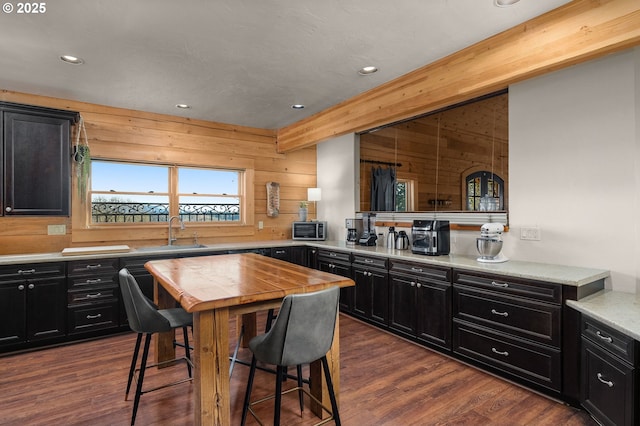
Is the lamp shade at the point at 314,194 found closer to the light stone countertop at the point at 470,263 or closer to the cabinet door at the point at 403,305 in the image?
the light stone countertop at the point at 470,263

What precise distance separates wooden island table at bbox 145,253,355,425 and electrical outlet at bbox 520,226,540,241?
1.83 m

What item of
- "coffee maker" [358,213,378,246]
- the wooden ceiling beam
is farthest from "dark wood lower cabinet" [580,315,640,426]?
"coffee maker" [358,213,378,246]

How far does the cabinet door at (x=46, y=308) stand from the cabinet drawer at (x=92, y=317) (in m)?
0.08

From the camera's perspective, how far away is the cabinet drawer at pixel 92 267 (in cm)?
349

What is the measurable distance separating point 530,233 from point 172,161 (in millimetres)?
4242

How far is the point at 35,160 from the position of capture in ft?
11.6

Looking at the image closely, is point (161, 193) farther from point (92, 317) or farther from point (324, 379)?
point (324, 379)

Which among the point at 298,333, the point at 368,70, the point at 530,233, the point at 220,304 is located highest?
the point at 368,70

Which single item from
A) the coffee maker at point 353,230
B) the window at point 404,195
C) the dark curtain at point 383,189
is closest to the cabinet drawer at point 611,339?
the window at point 404,195

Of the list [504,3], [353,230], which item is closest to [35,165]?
[353,230]

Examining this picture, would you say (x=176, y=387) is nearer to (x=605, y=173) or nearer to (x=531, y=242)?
(x=531, y=242)

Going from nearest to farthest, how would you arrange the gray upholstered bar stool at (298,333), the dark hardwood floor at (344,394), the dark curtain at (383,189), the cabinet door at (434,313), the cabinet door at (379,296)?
the gray upholstered bar stool at (298,333)
the dark hardwood floor at (344,394)
the cabinet door at (434,313)
the cabinet door at (379,296)
the dark curtain at (383,189)

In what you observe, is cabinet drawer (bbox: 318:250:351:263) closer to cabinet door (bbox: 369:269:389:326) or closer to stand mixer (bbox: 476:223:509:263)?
cabinet door (bbox: 369:269:389:326)

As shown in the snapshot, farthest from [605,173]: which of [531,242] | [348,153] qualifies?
[348,153]
